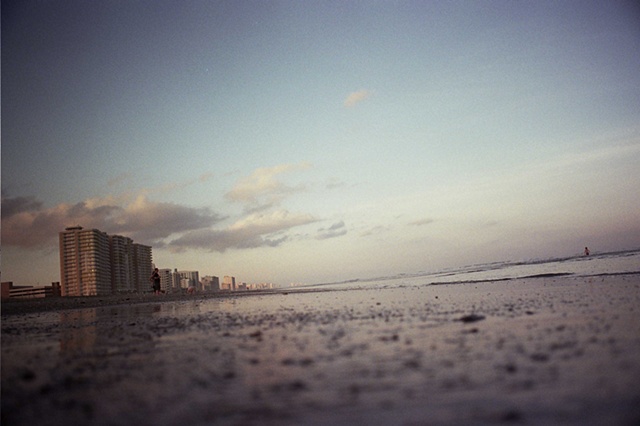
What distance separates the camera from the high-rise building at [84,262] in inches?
6949

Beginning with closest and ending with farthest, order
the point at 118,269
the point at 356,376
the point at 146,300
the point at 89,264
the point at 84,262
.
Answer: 1. the point at 356,376
2. the point at 146,300
3. the point at 89,264
4. the point at 84,262
5. the point at 118,269

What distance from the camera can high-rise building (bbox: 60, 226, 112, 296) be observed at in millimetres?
176500

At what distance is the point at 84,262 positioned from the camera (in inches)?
7047

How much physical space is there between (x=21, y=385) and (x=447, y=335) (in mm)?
6943

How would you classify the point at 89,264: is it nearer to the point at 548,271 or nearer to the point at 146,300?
the point at 146,300

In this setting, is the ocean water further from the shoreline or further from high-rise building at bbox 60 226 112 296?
high-rise building at bbox 60 226 112 296

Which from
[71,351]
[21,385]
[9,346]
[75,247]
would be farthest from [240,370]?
[75,247]

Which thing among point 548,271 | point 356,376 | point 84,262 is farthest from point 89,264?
point 356,376

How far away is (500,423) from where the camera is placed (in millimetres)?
3486

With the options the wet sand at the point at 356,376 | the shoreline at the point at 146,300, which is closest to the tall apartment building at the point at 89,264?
the shoreline at the point at 146,300

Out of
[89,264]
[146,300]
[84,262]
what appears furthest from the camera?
[84,262]

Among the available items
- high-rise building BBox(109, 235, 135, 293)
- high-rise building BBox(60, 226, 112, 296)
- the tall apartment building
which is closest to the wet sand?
the tall apartment building

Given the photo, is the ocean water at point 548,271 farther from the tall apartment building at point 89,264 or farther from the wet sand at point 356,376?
the tall apartment building at point 89,264

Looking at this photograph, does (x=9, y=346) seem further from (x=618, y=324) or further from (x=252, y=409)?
(x=618, y=324)
